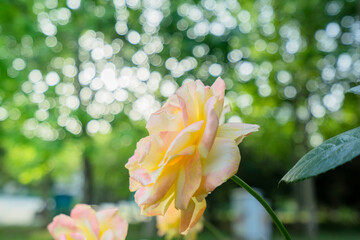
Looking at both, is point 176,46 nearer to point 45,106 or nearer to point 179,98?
point 45,106

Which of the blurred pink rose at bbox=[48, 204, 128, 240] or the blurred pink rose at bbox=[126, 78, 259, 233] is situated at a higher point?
the blurred pink rose at bbox=[126, 78, 259, 233]

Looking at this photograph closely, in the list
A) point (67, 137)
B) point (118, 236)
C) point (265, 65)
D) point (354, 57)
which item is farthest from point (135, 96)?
point (118, 236)

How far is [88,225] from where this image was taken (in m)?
0.51

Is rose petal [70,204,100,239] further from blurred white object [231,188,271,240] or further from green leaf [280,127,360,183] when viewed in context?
blurred white object [231,188,271,240]

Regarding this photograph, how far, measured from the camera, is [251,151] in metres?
12.4

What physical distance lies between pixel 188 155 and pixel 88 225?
0.69 feet

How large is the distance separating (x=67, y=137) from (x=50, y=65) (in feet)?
5.87

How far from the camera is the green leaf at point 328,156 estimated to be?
303 millimetres

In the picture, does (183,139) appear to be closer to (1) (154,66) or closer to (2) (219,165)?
(2) (219,165)

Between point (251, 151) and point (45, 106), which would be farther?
point (251, 151)

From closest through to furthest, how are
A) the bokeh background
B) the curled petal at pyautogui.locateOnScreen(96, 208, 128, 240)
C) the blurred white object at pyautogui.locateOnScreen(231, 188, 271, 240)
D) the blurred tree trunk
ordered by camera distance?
1. the curled petal at pyautogui.locateOnScreen(96, 208, 128, 240)
2. the blurred white object at pyautogui.locateOnScreen(231, 188, 271, 240)
3. the bokeh background
4. the blurred tree trunk

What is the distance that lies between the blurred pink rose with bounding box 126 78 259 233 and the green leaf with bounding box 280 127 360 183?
0.18 feet

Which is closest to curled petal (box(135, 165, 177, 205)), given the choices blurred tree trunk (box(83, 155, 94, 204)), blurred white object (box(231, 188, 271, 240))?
blurred white object (box(231, 188, 271, 240))

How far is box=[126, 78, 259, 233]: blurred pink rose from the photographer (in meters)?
0.36
